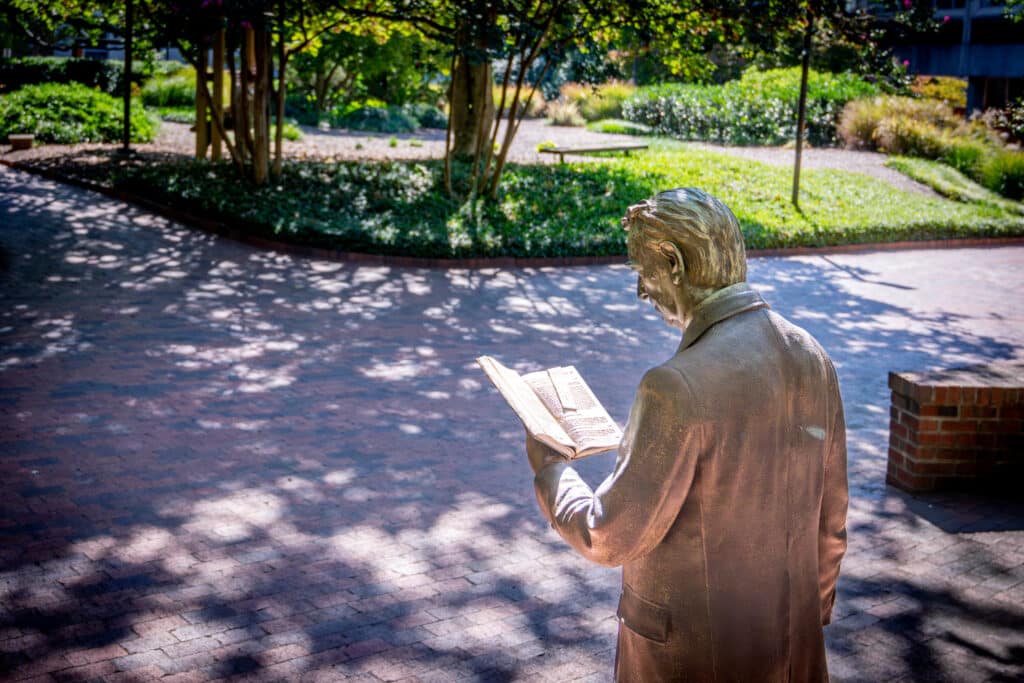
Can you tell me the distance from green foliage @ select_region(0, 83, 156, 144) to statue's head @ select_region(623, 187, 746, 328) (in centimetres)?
2188

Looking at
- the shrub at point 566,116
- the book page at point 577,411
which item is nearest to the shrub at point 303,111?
Answer: the shrub at point 566,116

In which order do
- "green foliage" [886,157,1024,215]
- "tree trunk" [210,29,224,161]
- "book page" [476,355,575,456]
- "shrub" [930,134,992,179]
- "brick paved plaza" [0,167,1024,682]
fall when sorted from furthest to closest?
"shrub" [930,134,992,179], "green foliage" [886,157,1024,215], "tree trunk" [210,29,224,161], "brick paved plaza" [0,167,1024,682], "book page" [476,355,575,456]

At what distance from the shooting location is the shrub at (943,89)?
27.8 metres

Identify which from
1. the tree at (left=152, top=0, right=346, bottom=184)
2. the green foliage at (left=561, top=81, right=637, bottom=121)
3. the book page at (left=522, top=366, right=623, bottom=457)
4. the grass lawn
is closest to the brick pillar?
the book page at (left=522, top=366, right=623, bottom=457)

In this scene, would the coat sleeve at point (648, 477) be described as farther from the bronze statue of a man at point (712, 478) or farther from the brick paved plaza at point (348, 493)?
the brick paved plaza at point (348, 493)

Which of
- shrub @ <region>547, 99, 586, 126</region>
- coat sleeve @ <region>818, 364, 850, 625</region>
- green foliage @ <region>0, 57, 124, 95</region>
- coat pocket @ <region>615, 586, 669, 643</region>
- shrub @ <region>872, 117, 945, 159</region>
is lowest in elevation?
coat pocket @ <region>615, 586, 669, 643</region>

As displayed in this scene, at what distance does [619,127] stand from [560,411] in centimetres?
2887

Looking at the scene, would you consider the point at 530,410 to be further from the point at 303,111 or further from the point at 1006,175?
the point at 303,111

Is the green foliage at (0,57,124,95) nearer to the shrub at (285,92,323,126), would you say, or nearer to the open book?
the shrub at (285,92,323,126)

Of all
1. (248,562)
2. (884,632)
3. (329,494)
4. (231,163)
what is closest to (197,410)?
(329,494)

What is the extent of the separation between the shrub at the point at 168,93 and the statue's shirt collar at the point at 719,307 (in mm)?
31400

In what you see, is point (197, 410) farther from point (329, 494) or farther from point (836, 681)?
point (836, 681)

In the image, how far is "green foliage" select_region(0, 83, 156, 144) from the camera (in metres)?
22.0

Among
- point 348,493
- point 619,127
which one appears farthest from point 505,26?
point 619,127
